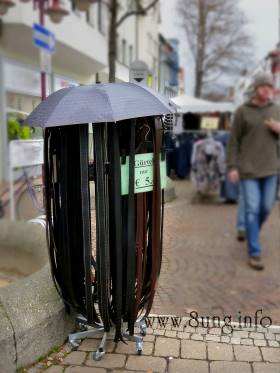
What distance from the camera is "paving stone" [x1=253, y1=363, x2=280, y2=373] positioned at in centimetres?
267

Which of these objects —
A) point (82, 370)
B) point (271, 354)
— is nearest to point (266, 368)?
point (271, 354)

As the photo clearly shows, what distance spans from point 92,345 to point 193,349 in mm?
625

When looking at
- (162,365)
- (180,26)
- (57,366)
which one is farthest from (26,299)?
(180,26)

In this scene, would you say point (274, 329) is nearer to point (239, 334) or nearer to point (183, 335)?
point (239, 334)

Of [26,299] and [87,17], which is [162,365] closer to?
[26,299]

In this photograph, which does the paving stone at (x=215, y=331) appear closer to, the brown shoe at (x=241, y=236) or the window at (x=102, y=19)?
the brown shoe at (x=241, y=236)

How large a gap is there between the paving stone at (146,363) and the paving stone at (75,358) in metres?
0.28

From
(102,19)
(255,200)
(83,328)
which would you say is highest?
(102,19)

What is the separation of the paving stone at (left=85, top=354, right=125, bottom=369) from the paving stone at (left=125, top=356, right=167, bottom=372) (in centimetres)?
4

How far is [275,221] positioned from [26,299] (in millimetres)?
5773

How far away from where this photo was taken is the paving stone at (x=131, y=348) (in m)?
2.88

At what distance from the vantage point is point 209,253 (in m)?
5.95

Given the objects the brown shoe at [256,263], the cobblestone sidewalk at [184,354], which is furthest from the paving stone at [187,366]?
the brown shoe at [256,263]

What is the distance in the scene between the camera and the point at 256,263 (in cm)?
523
